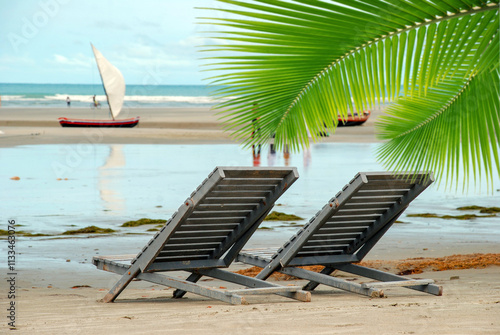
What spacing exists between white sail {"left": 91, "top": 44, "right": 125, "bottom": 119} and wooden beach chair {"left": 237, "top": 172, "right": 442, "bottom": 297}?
138 ft

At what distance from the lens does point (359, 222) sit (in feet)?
18.8

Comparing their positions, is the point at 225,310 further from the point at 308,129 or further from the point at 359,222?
the point at 308,129

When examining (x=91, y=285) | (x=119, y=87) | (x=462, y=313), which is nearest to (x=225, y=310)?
(x=462, y=313)

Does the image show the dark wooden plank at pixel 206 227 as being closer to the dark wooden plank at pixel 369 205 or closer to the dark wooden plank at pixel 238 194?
the dark wooden plank at pixel 238 194

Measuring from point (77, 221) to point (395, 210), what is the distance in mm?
5863

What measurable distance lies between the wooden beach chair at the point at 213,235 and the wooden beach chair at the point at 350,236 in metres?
0.32

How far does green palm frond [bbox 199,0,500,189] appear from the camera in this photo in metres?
1.74

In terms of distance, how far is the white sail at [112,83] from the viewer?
1874 inches

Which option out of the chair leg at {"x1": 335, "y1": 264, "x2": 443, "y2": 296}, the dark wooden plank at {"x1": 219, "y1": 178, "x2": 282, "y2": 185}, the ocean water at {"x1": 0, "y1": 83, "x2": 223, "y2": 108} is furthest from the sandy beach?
the ocean water at {"x1": 0, "y1": 83, "x2": 223, "y2": 108}

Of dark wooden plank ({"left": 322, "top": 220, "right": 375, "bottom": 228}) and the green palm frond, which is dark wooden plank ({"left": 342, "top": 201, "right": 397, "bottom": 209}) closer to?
dark wooden plank ({"left": 322, "top": 220, "right": 375, "bottom": 228})

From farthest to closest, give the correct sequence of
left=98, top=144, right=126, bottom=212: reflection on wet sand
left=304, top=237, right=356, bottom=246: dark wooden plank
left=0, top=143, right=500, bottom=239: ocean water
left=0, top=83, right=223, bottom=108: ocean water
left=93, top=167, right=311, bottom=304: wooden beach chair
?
left=0, top=83, right=223, bottom=108: ocean water, left=98, top=144, right=126, bottom=212: reflection on wet sand, left=0, top=143, right=500, bottom=239: ocean water, left=304, top=237, right=356, bottom=246: dark wooden plank, left=93, top=167, right=311, bottom=304: wooden beach chair

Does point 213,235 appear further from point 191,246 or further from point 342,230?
point 342,230

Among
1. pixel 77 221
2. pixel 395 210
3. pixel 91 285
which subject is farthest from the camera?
pixel 77 221

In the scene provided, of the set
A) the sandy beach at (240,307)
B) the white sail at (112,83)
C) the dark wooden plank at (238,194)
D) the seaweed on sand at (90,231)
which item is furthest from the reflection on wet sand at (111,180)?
the white sail at (112,83)
